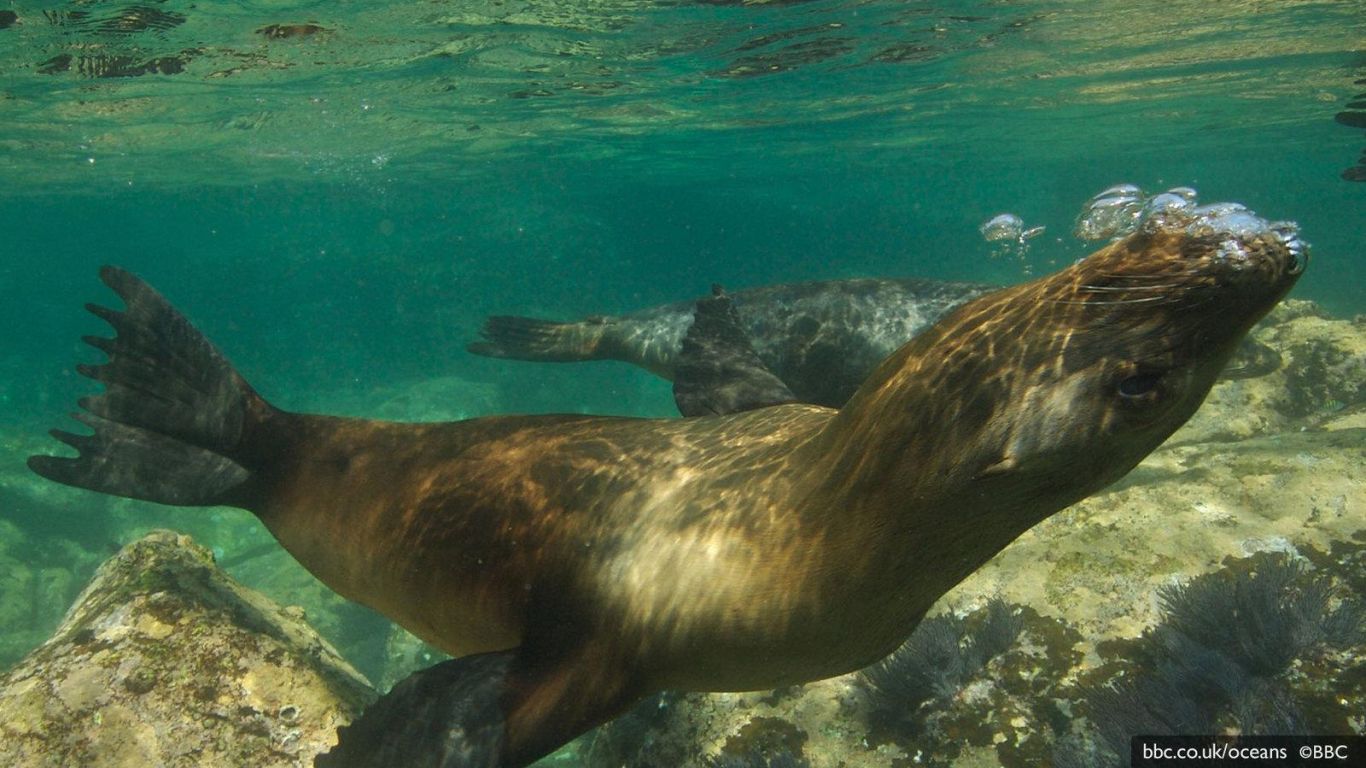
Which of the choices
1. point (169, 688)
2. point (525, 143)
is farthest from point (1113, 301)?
point (525, 143)

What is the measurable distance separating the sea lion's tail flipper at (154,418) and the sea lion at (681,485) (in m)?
0.01

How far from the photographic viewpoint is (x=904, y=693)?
13.2ft

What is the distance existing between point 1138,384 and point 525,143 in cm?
2678

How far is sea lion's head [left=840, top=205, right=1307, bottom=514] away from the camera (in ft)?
5.08

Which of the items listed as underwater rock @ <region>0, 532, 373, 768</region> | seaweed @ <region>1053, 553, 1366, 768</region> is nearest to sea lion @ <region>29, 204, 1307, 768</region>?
underwater rock @ <region>0, 532, 373, 768</region>

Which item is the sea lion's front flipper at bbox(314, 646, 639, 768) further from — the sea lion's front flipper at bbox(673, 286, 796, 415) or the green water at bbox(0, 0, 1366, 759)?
the green water at bbox(0, 0, 1366, 759)

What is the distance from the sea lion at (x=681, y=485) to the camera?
1700mm

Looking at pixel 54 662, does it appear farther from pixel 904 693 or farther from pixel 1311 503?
pixel 1311 503

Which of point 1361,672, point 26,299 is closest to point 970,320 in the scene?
point 1361,672

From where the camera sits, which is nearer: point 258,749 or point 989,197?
point 258,749

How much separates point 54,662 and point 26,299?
44053 millimetres

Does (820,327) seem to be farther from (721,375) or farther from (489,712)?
(489,712)

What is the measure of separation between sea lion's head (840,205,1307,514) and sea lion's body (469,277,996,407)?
4703 mm

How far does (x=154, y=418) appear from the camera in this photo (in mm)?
4105
